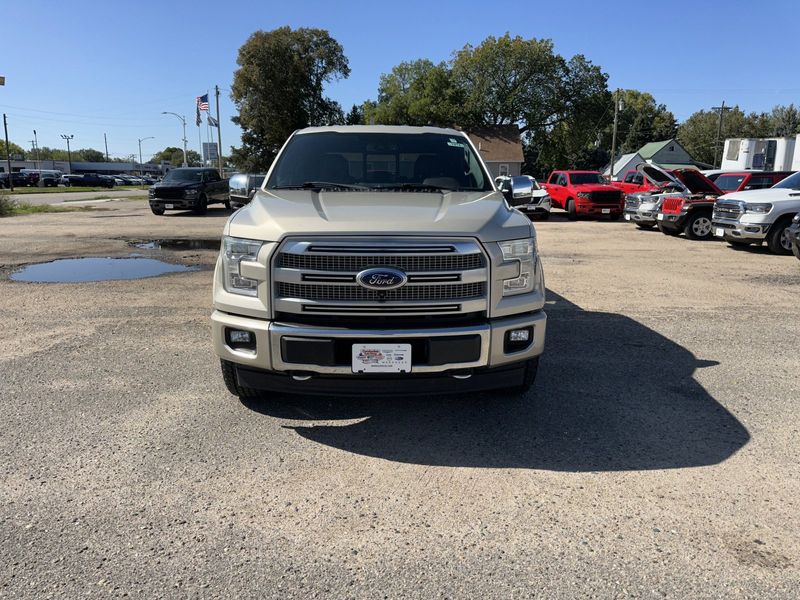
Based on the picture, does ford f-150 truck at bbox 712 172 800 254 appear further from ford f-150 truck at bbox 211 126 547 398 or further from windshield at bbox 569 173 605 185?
windshield at bbox 569 173 605 185

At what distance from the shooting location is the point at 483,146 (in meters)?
55.1

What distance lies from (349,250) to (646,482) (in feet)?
6.93

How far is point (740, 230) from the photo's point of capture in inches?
495

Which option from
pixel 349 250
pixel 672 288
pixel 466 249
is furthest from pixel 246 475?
pixel 672 288

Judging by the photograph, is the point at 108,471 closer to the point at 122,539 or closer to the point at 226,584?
the point at 122,539

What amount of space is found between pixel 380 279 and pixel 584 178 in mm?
23005

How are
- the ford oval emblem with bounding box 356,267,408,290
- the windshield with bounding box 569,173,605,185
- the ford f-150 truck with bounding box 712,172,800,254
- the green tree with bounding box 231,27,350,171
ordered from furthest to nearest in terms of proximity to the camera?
the green tree with bounding box 231,27,350,171, the windshield with bounding box 569,173,605,185, the ford f-150 truck with bounding box 712,172,800,254, the ford oval emblem with bounding box 356,267,408,290

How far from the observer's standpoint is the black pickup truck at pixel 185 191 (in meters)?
21.9

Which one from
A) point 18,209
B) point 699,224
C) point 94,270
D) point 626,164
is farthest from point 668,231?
point 626,164

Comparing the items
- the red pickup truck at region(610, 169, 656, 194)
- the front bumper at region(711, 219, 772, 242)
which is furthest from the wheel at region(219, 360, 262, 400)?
the red pickup truck at region(610, 169, 656, 194)

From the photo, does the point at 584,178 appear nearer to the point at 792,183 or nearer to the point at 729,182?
the point at 729,182

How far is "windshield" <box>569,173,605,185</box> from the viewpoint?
24141mm

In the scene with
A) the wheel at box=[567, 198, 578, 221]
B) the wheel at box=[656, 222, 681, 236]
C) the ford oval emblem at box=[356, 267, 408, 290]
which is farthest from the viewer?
the wheel at box=[567, 198, 578, 221]

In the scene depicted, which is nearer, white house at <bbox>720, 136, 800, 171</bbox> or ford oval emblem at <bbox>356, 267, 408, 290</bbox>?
ford oval emblem at <bbox>356, 267, 408, 290</bbox>
